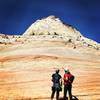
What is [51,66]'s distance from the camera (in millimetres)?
41500

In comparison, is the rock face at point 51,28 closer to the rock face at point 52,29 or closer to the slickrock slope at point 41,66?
the rock face at point 52,29

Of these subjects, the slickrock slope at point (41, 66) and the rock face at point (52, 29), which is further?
the rock face at point (52, 29)

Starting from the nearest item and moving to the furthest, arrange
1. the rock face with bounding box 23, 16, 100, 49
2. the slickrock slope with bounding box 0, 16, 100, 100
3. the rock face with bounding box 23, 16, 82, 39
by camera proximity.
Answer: the slickrock slope with bounding box 0, 16, 100, 100 → the rock face with bounding box 23, 16, 100, 49 → the rock face with bounding box 23, 16, 82, 39

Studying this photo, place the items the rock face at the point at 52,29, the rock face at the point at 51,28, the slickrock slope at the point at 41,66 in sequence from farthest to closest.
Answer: the rock face at the point at 51,28 < the rock face at the point at 52,29 < the slickrock slope at the point at 41,66

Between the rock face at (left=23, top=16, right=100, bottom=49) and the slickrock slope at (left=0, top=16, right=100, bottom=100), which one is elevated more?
the rock face at (left=23, top=16, right=100, bottom=49)

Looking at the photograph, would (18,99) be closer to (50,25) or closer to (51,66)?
(51,66)

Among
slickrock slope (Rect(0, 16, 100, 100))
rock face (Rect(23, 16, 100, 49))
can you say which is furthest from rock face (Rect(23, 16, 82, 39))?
slickrock slope (Rect(0, 16, 100, 100))

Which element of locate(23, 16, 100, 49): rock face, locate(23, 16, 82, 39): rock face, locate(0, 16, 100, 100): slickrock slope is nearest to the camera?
locate(0, 16, 100, 100): slickrock slope

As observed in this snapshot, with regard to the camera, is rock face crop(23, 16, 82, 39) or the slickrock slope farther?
rock face crop(23, 16, 82, 39)

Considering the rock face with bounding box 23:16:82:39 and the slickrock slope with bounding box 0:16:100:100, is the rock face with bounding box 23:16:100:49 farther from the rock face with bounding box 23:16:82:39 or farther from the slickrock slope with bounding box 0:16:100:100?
the slickrock slope with bounding box 0:16:100:100

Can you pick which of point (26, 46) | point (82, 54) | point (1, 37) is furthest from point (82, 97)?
point (1, 37)

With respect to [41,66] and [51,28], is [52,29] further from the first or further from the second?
[41,66]

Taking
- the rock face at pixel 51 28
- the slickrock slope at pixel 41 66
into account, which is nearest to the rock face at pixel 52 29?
the rock face at pixel 51 28

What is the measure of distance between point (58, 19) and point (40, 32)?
1382cm
